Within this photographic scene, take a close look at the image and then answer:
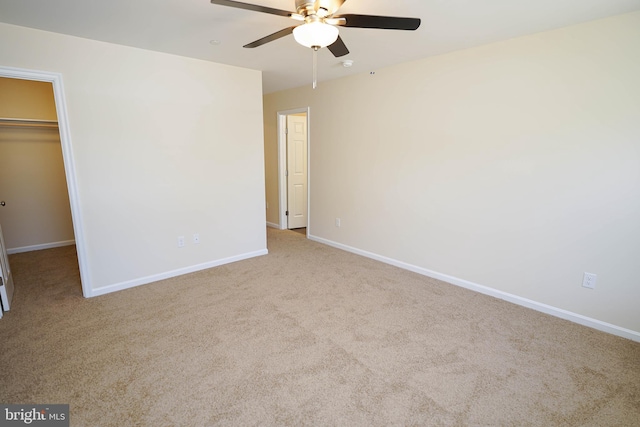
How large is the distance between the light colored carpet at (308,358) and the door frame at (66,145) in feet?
1.36

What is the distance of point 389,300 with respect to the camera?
298 cm

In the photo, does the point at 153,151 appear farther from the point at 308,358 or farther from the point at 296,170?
the point at 296,170

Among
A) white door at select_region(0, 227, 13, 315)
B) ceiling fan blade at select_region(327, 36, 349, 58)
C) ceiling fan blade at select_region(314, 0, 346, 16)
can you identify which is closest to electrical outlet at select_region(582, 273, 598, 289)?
ceiling fan blade at select_region(327, 36, 349, 58)

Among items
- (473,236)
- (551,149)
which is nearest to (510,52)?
(551,149)

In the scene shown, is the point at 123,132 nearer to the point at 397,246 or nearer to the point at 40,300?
the point at 40,300

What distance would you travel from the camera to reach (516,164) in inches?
108

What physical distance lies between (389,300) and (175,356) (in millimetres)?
1901

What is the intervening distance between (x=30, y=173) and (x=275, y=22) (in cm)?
428

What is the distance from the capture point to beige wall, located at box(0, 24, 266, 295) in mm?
2744

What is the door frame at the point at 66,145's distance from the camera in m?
2.51

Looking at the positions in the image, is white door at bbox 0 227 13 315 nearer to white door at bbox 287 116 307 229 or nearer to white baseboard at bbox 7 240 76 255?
white baseboard at bbox 7 240 76 255

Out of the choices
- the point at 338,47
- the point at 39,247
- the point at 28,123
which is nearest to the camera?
the point at 338,47

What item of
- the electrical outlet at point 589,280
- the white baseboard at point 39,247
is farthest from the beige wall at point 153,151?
the electrical outlet at point 589,280

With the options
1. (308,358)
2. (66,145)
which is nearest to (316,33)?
(308,358)
